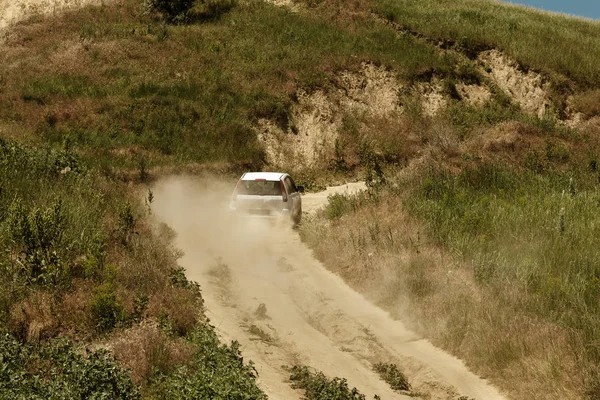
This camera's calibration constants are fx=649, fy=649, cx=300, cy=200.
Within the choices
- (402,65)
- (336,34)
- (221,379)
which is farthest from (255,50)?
(221,379)

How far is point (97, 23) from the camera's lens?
41938mm

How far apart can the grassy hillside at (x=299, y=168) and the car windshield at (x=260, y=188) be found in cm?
156

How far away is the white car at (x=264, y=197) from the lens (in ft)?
62.0

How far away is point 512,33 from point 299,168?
23529mm

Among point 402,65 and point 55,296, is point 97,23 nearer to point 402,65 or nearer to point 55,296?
point 402,65

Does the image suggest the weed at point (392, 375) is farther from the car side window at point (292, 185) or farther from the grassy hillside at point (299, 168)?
the car side window at point (292, 185)

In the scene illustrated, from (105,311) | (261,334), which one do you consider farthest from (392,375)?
(105,311)

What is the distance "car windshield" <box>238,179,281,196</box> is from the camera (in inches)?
754

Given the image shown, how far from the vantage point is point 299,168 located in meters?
31.8

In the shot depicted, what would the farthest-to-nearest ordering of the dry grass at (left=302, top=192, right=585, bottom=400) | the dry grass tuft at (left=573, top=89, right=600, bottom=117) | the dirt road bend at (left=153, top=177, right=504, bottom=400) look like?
the dry grass tuft at (left=573, top=89, right=600, bottom=117) < the dirt road bend at (left=153, top=177, right=504, bottom=400) < the dry grass at (left=302, top=192, right=585, bottom=400)

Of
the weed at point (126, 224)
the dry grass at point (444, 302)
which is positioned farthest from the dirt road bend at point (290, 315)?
the weed at point (126, 224)

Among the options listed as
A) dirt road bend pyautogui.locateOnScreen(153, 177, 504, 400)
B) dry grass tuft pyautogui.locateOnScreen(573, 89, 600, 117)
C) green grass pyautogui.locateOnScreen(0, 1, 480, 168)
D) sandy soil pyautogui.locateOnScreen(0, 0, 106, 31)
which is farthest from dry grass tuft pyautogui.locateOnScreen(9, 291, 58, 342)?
sandy soil pyautogui.locateOnScreen(0, 0, 106, 31)

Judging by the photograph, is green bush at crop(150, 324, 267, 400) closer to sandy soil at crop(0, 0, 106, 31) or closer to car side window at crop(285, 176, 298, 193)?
car side window at crop(285, 176, 298, 193)

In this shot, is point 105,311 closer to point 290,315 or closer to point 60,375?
point 60,375
